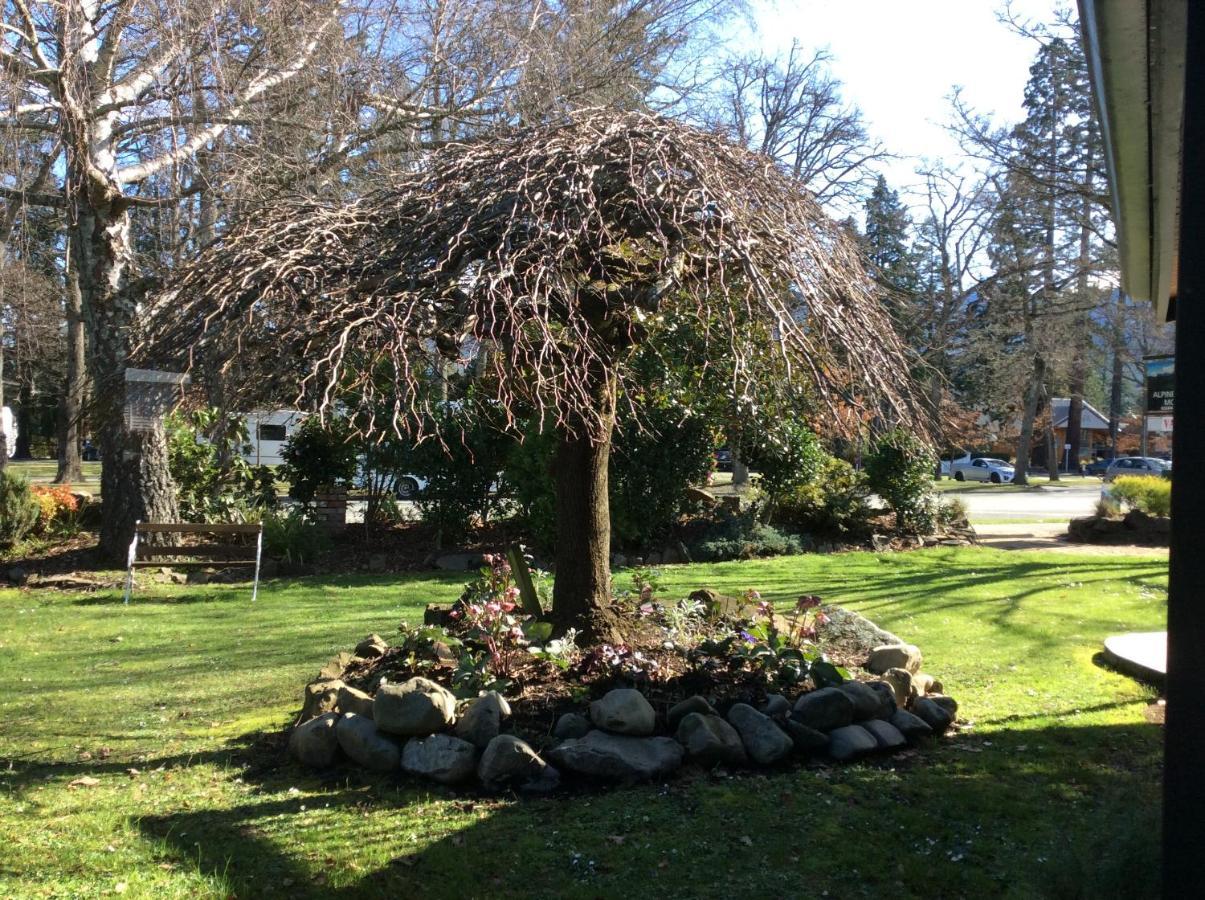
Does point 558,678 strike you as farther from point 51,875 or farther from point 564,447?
point 51,875

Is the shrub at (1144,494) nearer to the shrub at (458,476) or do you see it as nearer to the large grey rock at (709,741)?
the shrub at (458,476)

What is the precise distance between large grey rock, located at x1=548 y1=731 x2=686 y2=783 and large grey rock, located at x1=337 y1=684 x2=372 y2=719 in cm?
113

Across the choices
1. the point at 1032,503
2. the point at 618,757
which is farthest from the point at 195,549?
the point at 1032,503

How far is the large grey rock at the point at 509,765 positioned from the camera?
4.80 m

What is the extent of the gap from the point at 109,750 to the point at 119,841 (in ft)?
5.07

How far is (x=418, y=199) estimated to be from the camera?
564 centimetres

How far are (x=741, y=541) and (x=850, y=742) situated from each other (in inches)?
344

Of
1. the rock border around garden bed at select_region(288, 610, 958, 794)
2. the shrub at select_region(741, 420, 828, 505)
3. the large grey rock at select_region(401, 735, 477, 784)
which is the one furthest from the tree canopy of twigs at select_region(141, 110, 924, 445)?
the shrub at select_region(741, 420, 828, 505)

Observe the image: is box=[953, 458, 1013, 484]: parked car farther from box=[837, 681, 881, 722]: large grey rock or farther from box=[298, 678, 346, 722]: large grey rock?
box=[298, 678, 346, 722]: large grey rock

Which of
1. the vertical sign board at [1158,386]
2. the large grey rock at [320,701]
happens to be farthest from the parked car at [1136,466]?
the large grey rock at [320,701]

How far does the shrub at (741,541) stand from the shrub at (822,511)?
777 mm

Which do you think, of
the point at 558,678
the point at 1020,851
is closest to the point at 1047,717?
the point at 1020,851

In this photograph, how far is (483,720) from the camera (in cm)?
512

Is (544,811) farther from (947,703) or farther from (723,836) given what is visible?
(947,703)
